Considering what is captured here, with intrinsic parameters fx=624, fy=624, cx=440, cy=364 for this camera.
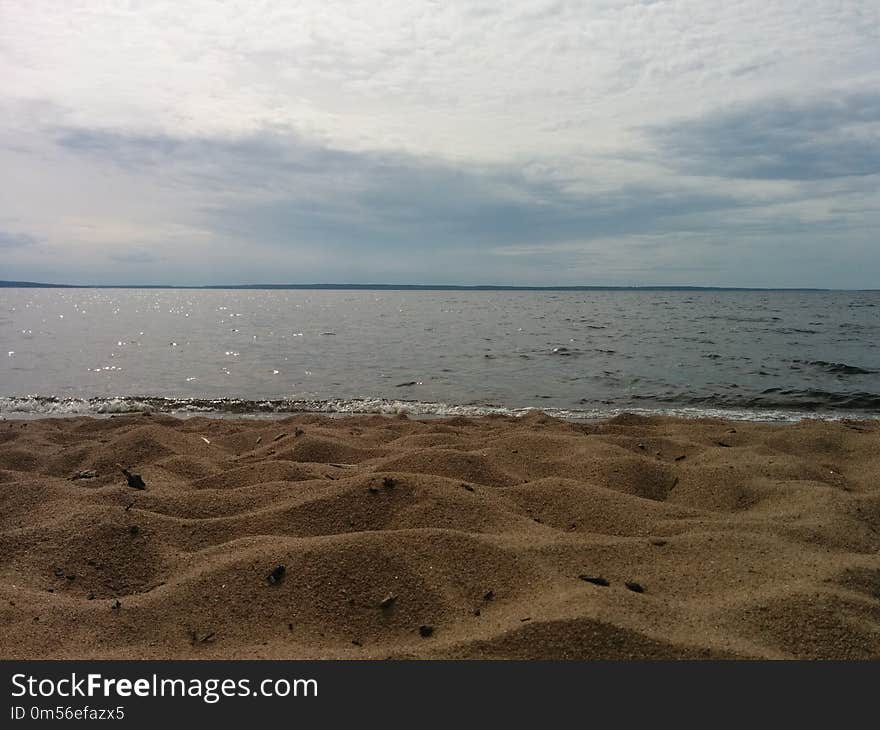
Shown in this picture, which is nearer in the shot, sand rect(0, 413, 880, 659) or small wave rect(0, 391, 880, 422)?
sand rect(0, 413, 880, 659)

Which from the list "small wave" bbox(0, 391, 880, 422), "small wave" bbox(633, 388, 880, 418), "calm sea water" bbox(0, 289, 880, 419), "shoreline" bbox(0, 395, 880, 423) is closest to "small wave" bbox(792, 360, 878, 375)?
"calm sea water" bbox(0, 289, 880, 419)

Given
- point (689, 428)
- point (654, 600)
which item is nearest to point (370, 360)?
point (689, 428)

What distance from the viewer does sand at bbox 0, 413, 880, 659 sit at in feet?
8.80

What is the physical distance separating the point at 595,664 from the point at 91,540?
9.55ft

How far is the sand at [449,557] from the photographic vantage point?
2682 millimetres

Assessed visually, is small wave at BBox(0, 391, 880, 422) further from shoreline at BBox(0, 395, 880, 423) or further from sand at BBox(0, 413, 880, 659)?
sand at BBox(0, 413, 880, 659)

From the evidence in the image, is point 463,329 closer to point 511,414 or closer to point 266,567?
point 511,414

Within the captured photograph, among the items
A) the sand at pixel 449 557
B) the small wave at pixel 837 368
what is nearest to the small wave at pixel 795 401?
the small wave at pixel 837 368

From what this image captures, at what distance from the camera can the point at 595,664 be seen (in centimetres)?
242

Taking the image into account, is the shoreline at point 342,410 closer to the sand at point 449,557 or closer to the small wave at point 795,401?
the small wave at point 795,401

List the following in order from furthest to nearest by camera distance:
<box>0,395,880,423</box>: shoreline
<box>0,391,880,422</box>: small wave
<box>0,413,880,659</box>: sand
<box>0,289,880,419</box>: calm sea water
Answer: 1. <box>0,289,880,419</box>: calm sea water
2. <box>0,391,880,422</box>: small wave
3. <box>0,395,880,423</box>: shoreline
4. <box>0,413,880,659</box>: sand

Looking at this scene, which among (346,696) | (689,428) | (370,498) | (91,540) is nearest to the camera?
(346,696)

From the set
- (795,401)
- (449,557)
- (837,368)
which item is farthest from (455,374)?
(449,557)

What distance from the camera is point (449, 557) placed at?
335cm
